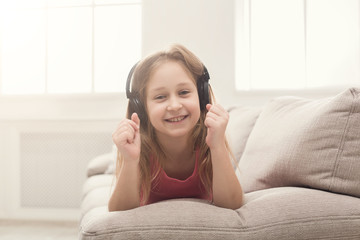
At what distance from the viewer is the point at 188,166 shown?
1.28 metres

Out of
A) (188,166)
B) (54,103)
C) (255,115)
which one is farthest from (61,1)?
(188,166)

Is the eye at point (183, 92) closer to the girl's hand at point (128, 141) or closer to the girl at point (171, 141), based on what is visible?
the girl at point (171, 141)

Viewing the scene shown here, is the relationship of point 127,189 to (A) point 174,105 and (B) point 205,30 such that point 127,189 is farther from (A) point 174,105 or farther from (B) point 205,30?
(B) point 205,30

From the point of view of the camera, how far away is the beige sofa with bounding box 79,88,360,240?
0.81m

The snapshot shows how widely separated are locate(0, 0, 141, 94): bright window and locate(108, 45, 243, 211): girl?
209 centimetres

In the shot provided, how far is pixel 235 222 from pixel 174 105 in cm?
37

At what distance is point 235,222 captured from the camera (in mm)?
834

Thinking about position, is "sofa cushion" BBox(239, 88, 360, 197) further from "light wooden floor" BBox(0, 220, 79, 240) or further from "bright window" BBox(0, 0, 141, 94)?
"bright window" BBox(0, 0, 141, 94)

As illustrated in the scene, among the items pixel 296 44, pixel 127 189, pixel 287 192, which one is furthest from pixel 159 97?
pixel 296 44

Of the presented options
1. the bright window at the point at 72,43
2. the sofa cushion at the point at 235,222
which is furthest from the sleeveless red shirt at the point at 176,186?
the bright window at the point at 72,43

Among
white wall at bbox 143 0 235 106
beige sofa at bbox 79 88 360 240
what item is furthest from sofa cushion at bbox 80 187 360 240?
white wall at bbox 143 0 235 106

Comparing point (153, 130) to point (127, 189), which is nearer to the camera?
point (127, 189)

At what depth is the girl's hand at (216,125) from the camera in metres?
1.03

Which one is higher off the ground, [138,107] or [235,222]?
[138,107]
